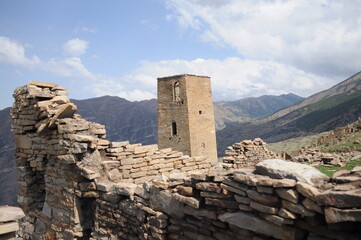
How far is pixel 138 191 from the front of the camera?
5812 millimetres

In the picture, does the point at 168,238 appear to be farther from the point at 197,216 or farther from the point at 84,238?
the point at 84,238

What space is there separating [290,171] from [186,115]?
18.1m

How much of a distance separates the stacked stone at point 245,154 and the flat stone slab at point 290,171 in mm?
9485

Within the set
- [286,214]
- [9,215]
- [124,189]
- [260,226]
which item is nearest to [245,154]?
[124,189]

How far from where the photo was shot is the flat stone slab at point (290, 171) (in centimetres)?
350

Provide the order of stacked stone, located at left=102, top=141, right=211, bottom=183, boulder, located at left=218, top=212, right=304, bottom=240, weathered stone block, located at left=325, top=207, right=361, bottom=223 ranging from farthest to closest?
stacked stone, located at left=102, top=141, right=211, bottom=183 → boulder, located at left=218, top=212, right=304, bottom=240 → weathered stone block, located at left=325, top=207, right=361, bottom=223

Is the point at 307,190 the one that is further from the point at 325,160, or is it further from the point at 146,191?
the point at 325,160

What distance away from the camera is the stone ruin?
332cm

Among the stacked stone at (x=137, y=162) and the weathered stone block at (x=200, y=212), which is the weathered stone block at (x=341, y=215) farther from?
the stacked stone at (x=137, y=162)

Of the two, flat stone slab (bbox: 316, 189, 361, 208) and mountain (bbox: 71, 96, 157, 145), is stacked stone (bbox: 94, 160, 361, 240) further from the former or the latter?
mountain (bbox: 71, 96, 157, 145)

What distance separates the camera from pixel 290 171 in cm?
Answer: 362

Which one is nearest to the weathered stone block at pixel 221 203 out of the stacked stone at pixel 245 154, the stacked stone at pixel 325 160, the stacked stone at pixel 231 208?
the stacked stone at pixel 231 208

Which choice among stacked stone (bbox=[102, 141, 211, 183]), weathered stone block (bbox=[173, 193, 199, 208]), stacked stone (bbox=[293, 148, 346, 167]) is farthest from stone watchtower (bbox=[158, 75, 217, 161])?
weathered stone block (bbox=[173, 193, 199, 208])

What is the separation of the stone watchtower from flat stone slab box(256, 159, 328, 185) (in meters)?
17.6
